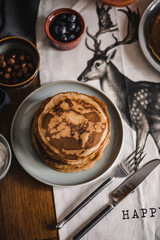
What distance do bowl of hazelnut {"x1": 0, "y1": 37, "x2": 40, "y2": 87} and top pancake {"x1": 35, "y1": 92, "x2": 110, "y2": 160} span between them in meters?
0.16

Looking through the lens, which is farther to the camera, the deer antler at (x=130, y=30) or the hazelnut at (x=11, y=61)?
the deer antler at (x=130, y=30)

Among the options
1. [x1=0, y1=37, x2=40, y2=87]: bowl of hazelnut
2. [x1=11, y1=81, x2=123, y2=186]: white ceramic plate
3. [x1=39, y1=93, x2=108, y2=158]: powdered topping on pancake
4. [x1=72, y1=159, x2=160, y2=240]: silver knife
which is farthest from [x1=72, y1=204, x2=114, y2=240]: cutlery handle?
[x1=0, y1=37, x2=40, y2=87]: bowl of hazelnut

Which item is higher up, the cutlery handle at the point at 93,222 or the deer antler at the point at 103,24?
the deer antler at the point at 103,24

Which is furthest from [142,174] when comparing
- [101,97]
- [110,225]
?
[101,97]

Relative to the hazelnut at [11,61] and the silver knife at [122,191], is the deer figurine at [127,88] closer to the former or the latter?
the silver knife at [122,191]

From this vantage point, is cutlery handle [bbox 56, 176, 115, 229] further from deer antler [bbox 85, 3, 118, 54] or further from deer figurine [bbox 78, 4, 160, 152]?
deer antler [bbox 85, 3, 118, 54]

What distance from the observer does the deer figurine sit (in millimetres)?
992

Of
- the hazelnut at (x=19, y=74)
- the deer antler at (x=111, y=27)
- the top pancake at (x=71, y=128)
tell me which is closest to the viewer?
the top pancake at (x=71, y=128)

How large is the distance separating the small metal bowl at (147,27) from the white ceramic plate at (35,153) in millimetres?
268

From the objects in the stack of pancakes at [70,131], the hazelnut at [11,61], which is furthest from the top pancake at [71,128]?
the hazelnut at [11,61]

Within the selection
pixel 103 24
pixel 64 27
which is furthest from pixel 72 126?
pixel 103 24

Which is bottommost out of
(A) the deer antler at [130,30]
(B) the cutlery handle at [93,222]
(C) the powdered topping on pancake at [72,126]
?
(B) the cutlery handle at [93,222]

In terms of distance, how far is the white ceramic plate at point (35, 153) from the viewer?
872 millimetres

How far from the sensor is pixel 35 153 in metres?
0.89
